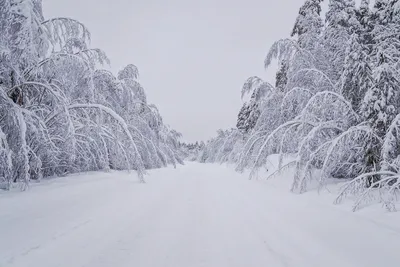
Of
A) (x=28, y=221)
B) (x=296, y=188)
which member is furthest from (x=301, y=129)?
(x=28, y=221)

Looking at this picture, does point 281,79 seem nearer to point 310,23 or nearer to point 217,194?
point 310,23

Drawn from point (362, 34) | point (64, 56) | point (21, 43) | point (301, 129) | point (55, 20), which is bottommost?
point (301, 129)

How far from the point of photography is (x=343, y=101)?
780cm

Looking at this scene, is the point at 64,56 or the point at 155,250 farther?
the point at 64,56

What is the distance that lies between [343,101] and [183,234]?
6.78 metres

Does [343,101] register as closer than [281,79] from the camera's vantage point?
Yes

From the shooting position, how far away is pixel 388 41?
8.12 meters

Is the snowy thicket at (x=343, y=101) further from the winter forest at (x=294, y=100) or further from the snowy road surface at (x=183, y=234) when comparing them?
the snowy road surface at (x=183, y=234)

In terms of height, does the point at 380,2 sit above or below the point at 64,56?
above

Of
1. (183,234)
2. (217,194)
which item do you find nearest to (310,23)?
(217,194)

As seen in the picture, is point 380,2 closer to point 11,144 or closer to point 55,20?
point 55,20

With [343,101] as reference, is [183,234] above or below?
below

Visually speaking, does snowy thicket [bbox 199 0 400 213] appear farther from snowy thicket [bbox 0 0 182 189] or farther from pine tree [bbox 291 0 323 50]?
snowy thicket [bbox 0 0 182 189]

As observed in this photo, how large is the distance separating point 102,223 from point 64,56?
19.0 feet
